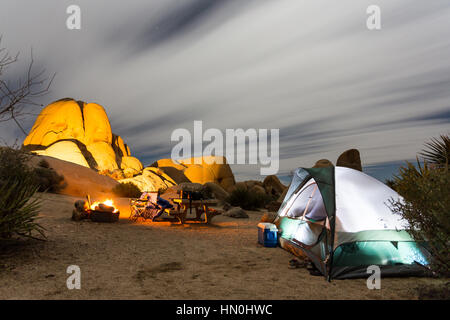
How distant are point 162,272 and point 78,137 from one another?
3517 cm

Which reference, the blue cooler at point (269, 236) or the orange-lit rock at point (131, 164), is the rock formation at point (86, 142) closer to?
the orange-lit rock at point (131, 164)

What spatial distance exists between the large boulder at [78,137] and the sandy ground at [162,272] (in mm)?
27490

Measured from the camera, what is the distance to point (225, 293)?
4.20 m

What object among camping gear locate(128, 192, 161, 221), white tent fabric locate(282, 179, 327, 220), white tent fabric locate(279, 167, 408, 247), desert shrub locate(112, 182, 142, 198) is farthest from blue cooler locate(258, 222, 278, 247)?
desert shrub locate(112, 182, 142, 198)

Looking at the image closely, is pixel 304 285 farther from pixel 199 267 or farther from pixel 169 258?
pixel 169 258

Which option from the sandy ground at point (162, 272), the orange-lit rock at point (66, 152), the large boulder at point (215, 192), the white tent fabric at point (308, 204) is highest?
the orange-lit rock at point (66, 152)

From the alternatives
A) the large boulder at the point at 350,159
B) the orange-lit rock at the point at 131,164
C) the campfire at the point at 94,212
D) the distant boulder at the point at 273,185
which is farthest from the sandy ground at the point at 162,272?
the orange-lit rock at the point at 131,164

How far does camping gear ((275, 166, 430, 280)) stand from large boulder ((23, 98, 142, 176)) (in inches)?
1220

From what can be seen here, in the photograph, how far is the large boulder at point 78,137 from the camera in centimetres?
3300

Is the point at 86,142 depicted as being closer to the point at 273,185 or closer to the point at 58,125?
the point at 58,125

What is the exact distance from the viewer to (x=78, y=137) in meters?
35.9

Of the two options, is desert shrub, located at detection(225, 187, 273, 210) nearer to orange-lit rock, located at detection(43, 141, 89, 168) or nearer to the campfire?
the campfire

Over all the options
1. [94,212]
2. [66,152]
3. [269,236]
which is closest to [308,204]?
[269,236]
